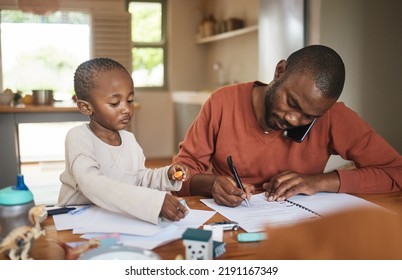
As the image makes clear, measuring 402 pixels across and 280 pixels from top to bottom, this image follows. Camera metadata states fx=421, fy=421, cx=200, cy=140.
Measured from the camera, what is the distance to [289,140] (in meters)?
0.95

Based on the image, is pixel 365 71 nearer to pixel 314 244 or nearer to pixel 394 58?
pixel 394 58

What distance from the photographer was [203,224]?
Result: 2.03ft

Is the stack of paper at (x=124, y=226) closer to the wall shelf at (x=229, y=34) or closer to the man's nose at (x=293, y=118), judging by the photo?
the man's nose at (x=293, y=118)

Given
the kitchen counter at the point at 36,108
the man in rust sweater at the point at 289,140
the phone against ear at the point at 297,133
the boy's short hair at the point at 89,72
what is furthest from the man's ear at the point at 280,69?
the kitchen counter at the point at 36,108

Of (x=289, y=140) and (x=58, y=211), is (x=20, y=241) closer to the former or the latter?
(x=58, y=211)

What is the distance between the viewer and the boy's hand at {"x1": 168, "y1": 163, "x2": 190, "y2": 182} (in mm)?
726

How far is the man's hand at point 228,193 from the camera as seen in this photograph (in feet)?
2.38

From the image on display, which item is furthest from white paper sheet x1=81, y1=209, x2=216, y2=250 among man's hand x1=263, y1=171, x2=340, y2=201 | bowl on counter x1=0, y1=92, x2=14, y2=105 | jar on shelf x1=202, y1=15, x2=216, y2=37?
jar on shelf x1=202, y1=15, x2=216, y2=37

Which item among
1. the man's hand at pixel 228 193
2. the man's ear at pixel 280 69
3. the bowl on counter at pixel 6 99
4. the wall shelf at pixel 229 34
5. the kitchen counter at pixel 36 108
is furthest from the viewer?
the wall shelf at pixel 229 34

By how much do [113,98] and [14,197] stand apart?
22 cm

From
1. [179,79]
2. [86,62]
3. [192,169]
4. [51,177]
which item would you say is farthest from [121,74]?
[179,79]

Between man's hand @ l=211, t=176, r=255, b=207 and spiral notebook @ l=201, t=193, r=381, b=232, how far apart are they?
1 centimetres

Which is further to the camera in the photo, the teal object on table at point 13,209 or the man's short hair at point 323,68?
the man's short hair at point 323,68

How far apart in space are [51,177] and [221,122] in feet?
1.40
